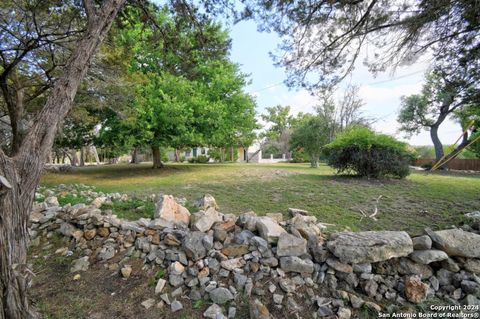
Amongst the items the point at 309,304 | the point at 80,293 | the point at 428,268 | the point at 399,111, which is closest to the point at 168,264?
the point at 80,293

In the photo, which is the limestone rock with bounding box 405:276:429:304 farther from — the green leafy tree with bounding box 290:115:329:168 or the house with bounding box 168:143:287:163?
the house with bounding box 168:143:287:163

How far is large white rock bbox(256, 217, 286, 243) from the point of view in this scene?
216 cm

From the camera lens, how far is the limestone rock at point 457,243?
1.88m

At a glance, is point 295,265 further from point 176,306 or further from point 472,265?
point 472,265

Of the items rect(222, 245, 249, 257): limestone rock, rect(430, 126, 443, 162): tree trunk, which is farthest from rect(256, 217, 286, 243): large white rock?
rect(430, 126, 443, 162): tree trunk

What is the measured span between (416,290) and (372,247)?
0.39 m

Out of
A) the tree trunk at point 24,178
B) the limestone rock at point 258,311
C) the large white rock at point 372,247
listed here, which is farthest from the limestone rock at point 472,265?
the tree trunk at point 24,178

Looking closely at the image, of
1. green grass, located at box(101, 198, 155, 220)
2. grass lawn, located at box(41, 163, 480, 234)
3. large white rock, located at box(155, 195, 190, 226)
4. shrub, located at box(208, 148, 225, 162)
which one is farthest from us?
shrub, located at box(208, 148, 225, 162)

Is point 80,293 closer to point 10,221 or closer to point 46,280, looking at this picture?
point 46,280

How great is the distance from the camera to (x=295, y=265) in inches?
76.9

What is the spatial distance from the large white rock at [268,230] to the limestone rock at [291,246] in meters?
0.08

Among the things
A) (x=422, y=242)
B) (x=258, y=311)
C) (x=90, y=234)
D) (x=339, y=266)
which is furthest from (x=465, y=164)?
(x=90, y=234)

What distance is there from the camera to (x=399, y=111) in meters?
18.3

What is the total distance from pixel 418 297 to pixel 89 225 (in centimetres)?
316
